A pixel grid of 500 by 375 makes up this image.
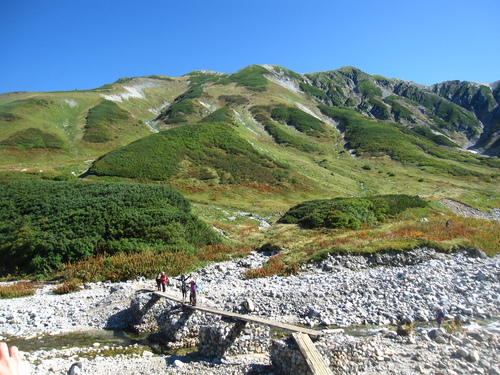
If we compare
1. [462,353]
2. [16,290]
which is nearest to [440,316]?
[462,353]

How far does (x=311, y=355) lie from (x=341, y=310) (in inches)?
217

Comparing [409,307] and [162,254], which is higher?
[162,254]

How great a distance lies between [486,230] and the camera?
1042 inches

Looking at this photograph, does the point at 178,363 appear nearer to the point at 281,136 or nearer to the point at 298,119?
the point at 281,136

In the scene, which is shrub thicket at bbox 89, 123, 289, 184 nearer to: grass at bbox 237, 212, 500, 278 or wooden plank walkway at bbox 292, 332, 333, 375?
grass at bbox 237, 212, 500, 278

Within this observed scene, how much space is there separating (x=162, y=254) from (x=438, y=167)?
98612 millimetres

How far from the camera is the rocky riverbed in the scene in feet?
30.7

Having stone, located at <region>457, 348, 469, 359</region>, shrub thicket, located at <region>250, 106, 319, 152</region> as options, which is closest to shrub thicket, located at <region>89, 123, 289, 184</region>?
shrub thicket, located at <region>250, 106, 319, 152</region>

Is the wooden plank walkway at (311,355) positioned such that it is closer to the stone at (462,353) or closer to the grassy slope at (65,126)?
the stone at (462,353)

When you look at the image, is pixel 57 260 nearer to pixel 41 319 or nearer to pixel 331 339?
pixel 41 319

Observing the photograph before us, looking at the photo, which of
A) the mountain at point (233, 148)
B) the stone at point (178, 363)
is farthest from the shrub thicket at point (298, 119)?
the stone at point (178, 363)

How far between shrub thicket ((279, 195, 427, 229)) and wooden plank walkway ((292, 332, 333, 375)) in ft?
75.7

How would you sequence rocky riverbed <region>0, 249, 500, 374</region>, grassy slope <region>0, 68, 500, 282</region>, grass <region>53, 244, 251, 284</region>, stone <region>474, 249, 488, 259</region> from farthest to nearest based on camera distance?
grassy slope <region>0, 68, 500, 282</region> → stone <region>474, 249, 488, 259</region> → grass <region>53, 244, 251, 284</region> → rocky riverbed <region>0, 249, 500, 374</region>

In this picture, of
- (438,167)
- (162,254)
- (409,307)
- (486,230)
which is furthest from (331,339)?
(438,167)
